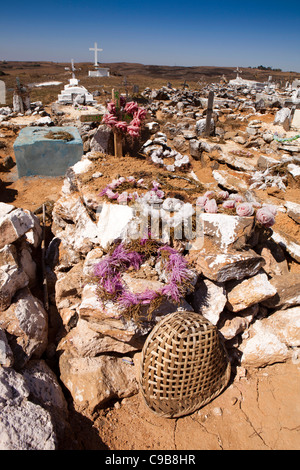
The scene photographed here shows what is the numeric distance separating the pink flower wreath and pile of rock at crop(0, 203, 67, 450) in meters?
2.81

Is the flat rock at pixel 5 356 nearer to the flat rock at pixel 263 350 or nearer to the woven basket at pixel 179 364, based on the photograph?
the woven basket at pixel 179 364

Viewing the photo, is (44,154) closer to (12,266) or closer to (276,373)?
(12,266)

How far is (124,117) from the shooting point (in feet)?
19.9

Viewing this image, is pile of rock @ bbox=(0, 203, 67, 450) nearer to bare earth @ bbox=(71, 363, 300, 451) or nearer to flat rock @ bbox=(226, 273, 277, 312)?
bare earth @ bbox=(71, 363, 300, 451)

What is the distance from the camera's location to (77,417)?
130 inches

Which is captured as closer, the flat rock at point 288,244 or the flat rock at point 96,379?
the flat rock at point 96,379

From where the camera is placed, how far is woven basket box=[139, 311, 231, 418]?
3102 millimetres

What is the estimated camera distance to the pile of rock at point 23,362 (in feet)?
8.14

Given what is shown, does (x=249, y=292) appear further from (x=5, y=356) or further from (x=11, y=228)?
(x=11, y=228)

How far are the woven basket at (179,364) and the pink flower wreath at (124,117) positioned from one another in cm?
425

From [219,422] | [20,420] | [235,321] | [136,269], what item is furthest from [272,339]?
[20,420]

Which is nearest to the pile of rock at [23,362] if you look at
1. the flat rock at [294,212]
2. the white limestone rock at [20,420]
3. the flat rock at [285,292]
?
the white limestone rock at [20,420]

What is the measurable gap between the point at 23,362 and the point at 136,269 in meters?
1.74

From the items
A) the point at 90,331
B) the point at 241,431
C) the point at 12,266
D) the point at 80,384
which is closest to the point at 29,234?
the point at 12,266
